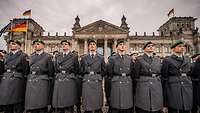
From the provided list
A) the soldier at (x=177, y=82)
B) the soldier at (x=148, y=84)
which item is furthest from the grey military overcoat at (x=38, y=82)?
the soldier at (x=177, y=82)

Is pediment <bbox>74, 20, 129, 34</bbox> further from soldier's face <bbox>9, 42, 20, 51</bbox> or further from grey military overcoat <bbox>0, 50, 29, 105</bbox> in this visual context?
grey military overcoat <bbox>0, 50, 29, 105</bbox>

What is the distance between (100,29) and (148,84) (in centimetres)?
4644

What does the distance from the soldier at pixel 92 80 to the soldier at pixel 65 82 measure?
317mm

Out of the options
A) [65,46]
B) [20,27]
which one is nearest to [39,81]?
Answer: [65,46]

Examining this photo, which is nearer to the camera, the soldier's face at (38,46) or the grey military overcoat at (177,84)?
the grey military overcoat at (177,84)

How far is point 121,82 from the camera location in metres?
6.00

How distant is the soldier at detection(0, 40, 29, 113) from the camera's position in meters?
6.28

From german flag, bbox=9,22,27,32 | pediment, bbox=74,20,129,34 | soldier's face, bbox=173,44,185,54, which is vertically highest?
pediment, bbox=74,20,129,34

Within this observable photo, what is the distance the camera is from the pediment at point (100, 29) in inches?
2023

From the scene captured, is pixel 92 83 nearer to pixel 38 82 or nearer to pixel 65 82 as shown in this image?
pixel 65 82

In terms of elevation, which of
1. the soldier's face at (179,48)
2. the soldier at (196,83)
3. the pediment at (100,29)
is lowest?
the soldier at (196,83)

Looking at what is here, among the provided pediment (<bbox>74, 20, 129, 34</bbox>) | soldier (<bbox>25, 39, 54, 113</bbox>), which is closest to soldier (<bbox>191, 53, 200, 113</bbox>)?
soldier (<bbox>25, 39, 54, 113</bbox>)

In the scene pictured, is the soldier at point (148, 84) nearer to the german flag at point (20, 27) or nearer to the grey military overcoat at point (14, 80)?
the grey military overcoat at point (14, 80)

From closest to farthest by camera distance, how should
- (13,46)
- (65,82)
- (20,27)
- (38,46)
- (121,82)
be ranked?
(121,82), (65,82), (38,46), (13,46), (20,27)
